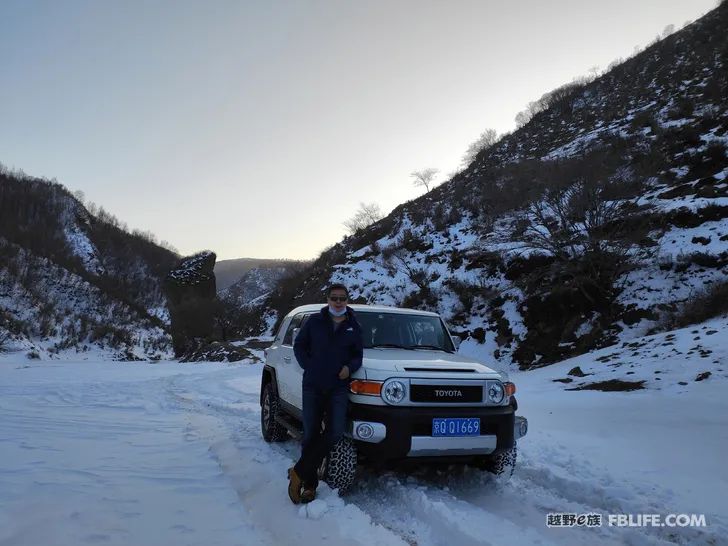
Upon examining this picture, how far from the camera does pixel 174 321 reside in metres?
46.9

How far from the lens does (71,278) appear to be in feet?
232

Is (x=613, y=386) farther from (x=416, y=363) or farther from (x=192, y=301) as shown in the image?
(x=192, y=301)

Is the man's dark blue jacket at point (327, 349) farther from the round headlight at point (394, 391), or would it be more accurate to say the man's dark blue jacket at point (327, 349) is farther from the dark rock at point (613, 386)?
the dark rock at point (613, 386)

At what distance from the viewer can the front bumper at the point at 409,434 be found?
3934mm

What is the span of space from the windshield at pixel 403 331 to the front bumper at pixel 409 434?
1.15 m

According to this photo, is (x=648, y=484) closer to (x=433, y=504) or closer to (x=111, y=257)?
(x=433, y=504)

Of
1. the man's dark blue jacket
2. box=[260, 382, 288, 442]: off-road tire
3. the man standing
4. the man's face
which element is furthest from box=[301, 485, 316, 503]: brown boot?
box=[260, 382, 288, 442]: off-road tire

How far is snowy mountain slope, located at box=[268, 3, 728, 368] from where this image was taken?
47.6 ft

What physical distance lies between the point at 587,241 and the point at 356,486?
12.6 meters

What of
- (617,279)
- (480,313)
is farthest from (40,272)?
(617,279)

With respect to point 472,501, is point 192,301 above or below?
above

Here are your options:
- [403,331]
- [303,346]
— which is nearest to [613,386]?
[403,331]

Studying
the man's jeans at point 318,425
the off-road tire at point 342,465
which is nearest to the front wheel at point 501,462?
the off-road tire at point 342,465

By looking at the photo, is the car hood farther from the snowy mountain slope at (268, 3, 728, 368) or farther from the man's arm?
the snowy mountain slope at (268, 3, 728, 368)
